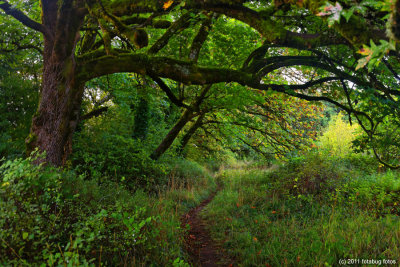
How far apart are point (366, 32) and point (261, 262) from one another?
3619 millimetres

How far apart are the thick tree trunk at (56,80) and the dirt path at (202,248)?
3484 millimetres

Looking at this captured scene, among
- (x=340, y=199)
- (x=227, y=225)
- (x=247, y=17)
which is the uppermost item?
(x=247, y=17)

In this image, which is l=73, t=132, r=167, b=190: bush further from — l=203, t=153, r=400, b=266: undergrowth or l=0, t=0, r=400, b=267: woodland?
l=203, t=153, r=400, b=266: undergrowth

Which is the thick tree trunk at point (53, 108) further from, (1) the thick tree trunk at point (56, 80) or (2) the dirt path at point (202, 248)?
(2) the dirt path at point (202, 248)

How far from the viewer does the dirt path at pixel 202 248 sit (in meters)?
4.17

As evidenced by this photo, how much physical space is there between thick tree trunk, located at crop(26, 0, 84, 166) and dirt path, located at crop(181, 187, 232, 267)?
348 centimetres

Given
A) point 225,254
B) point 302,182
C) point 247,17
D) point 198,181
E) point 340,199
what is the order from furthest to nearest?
point 198,181 → point 302,182 → point 340,199 → point 225,254 → point 247,17

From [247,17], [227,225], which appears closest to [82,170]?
[227,225]

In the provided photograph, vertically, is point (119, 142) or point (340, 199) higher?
point (119, 142)

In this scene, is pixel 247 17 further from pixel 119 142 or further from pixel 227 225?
pixel 119 142

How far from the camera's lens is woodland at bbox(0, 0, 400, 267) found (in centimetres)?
258

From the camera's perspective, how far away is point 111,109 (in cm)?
923

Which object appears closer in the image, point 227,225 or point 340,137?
point 227,225

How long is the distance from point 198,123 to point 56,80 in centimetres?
641
